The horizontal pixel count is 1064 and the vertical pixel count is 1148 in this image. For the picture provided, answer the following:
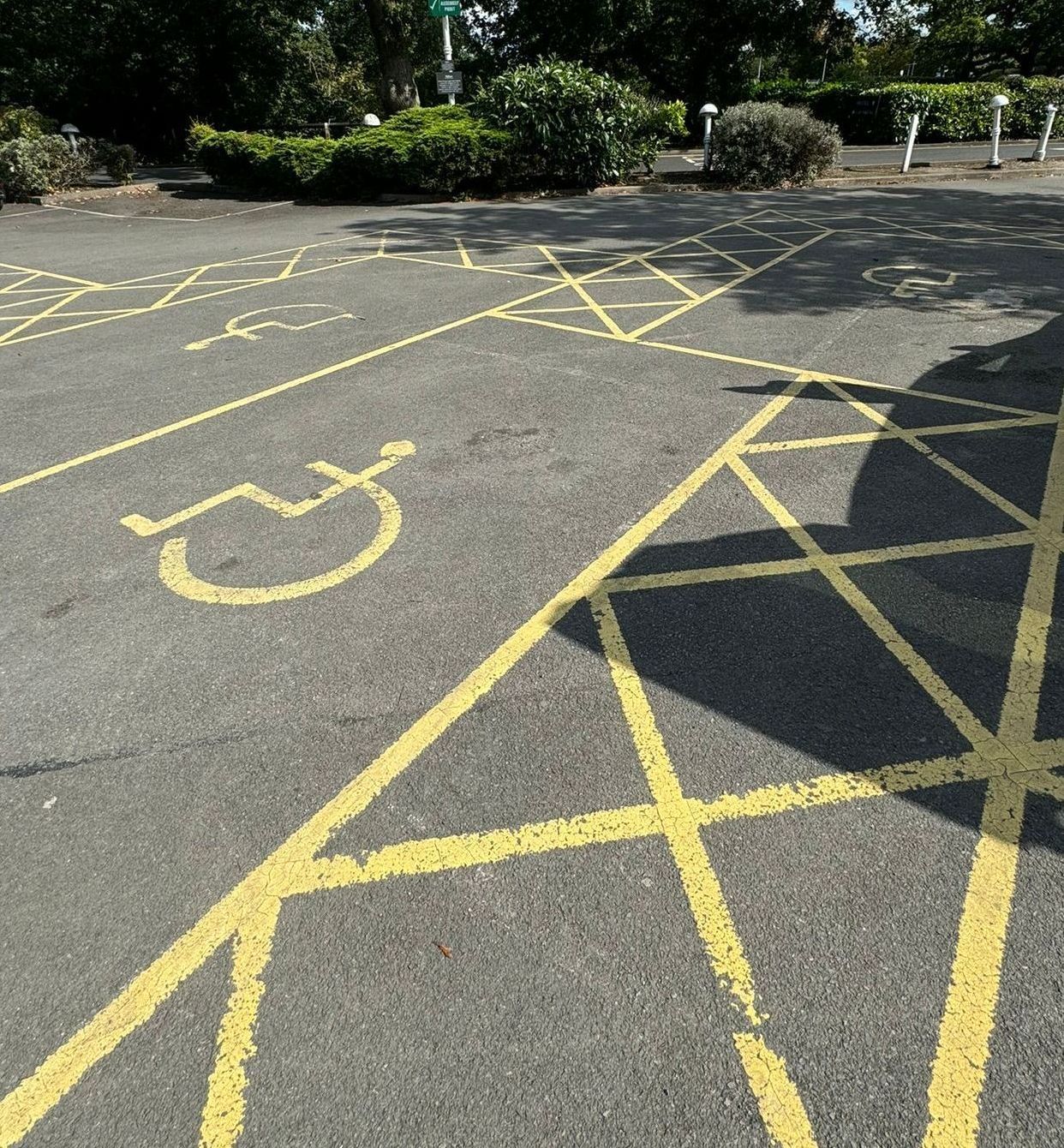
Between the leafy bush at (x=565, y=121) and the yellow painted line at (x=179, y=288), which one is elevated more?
the leafy bush at (x=565, y=121)

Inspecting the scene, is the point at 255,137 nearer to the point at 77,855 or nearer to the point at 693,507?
the point at 693,507

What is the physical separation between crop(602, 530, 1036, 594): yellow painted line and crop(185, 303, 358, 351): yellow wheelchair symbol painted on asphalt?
6.49 metres

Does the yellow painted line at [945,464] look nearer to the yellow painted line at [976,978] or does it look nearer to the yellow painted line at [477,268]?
the yellow painted line at [976,978]

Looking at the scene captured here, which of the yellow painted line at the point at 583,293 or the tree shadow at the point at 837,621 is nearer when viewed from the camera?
the tree shadow at the point at 837,621

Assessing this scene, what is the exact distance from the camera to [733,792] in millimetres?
2938

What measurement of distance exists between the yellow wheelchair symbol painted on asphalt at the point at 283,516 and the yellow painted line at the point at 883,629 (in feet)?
8.48

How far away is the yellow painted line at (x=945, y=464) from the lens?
4.64 meters

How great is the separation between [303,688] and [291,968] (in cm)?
137

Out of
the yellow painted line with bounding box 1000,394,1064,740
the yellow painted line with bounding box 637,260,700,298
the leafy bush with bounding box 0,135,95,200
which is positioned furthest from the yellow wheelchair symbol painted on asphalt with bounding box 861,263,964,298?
the leafy bush with bounding box 0,135,95,200

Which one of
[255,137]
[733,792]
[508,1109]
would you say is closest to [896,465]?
[733,792]

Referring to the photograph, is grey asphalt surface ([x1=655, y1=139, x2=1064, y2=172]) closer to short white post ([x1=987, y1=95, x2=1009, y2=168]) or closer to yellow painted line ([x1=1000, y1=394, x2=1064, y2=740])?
short white post ([x1=987, y1=95, x2=1009, y2=168])

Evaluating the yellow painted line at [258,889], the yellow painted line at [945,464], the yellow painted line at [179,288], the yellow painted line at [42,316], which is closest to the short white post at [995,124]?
the yellow painted line at [945,464]

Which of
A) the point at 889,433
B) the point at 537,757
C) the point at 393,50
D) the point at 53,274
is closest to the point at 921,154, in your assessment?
the point at 393,50

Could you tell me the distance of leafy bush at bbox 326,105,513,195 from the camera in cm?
1795
